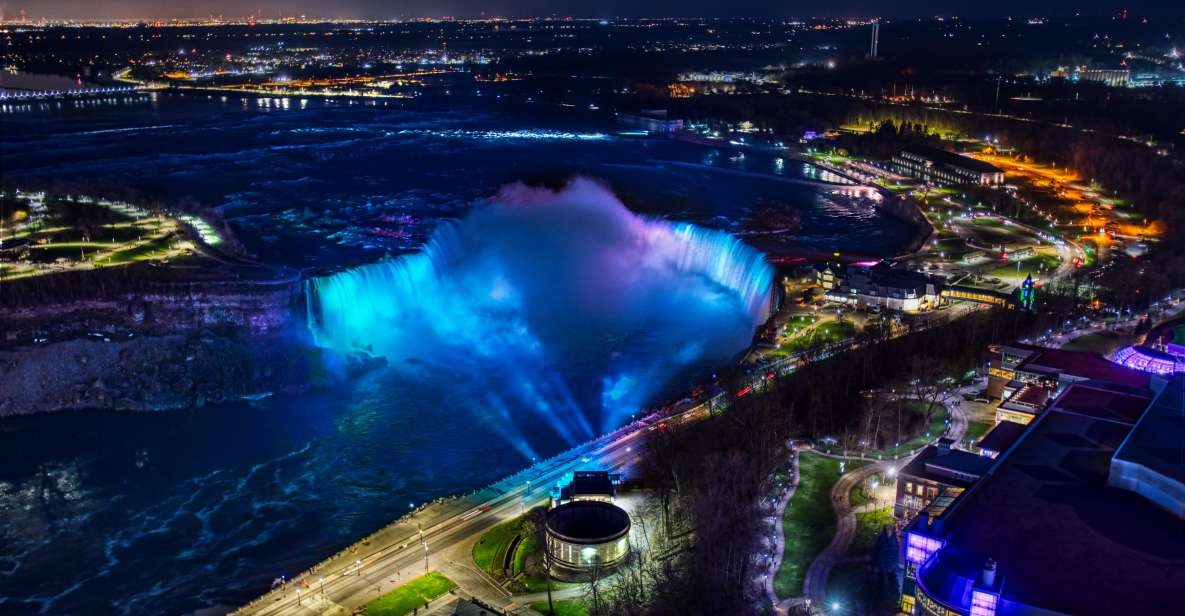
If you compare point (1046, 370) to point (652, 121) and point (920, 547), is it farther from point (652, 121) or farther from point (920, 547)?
point (652, 121)

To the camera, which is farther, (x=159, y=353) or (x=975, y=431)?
(x=159, y=353)

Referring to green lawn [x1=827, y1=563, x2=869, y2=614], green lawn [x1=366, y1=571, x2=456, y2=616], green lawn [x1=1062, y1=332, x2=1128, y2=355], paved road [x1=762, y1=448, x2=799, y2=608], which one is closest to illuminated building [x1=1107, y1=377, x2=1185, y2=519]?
green lawn [x1=827, y1=563, x2=869, y2=614]

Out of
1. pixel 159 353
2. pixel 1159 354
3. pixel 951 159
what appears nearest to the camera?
pixel 1159 354

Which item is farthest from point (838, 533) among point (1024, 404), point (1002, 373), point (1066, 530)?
point (1002, 373)

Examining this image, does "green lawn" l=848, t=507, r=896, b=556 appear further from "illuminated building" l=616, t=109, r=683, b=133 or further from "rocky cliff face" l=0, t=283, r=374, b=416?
"illuminated building" l=616, t=109, r=683, b=133

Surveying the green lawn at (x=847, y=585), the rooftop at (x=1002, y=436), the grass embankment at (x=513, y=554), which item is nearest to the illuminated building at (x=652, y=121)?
the rooftop at (x=1002, y=436)
